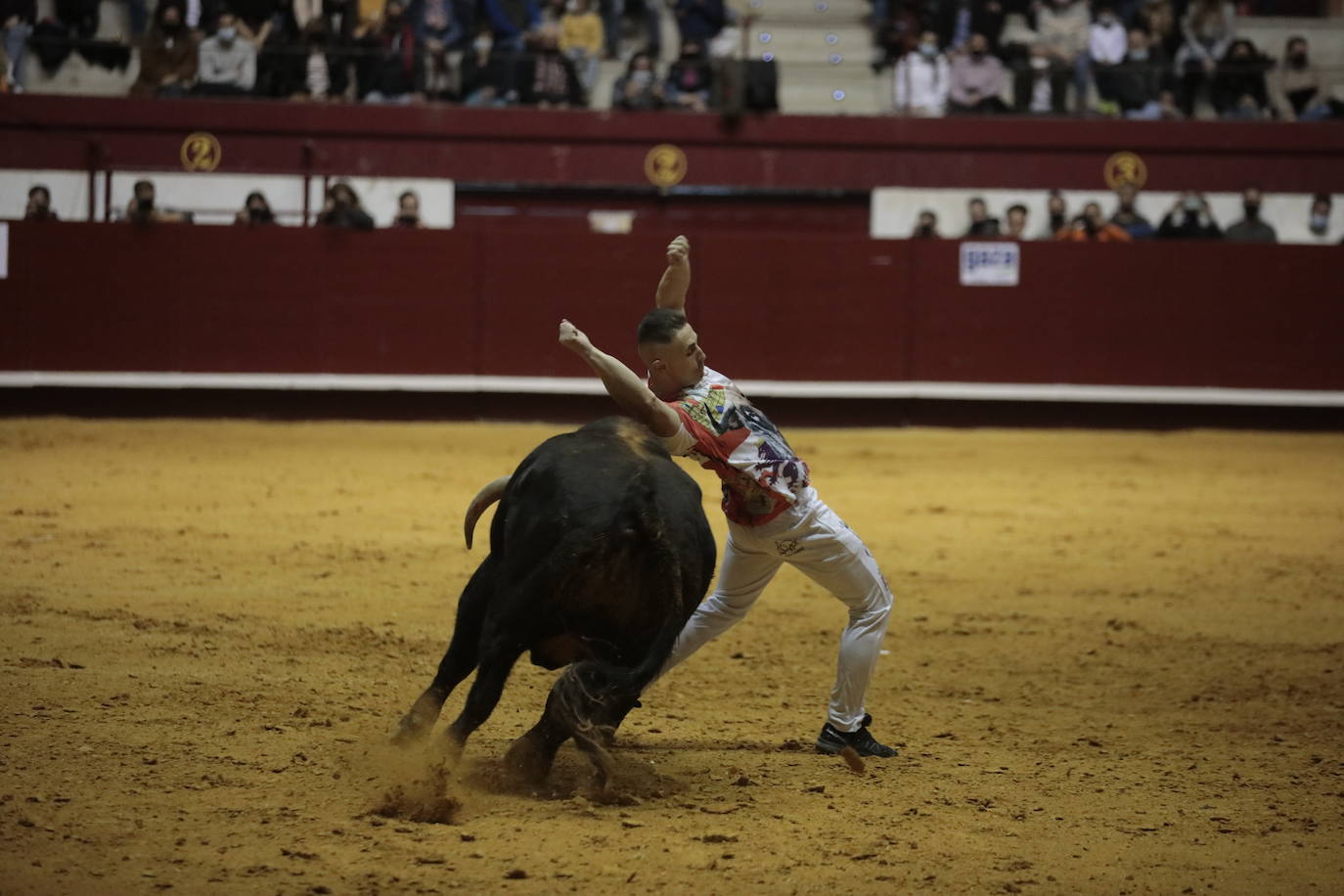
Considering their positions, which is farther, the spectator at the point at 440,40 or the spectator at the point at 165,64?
the spectator at the point at 440,40

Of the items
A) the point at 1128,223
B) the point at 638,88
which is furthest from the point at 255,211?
the point at 1128,223

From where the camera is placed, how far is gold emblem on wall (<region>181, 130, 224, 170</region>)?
15719mm

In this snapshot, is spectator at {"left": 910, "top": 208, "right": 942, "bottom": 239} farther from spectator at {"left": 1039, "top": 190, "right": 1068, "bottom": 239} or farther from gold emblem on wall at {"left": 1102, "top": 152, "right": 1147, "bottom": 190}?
gold emblem on wall at {"left": 1102, "top": 152, "right": 1147, "bottom": 190}

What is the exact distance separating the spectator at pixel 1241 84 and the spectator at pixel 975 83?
242 cm

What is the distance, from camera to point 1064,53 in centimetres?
1658

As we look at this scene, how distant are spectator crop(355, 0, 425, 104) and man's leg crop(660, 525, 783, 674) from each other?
12337 mm

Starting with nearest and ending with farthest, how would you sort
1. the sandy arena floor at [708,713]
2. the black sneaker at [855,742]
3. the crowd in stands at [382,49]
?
the sandy arena floor at [708,713], the black sneaker at [855,742], the crowd in stands at [382,49]

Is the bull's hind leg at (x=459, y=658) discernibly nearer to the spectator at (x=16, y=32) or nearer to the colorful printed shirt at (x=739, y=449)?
the colorful printed shirt at (x=739, y=449)

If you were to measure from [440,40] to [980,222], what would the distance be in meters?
6.08

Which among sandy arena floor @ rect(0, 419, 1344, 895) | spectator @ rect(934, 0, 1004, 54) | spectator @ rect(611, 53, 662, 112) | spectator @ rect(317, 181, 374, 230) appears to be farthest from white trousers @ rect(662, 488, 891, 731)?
spectator @ rect(934, 0, 1004, 54)

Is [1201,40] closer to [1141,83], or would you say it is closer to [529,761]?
[1141,83]

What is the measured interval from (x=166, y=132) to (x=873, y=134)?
7.49 m

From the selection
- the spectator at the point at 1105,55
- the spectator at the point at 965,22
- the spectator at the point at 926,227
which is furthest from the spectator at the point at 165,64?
the spectator at the point at 1105,55

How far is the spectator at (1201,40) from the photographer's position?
16609 mm
